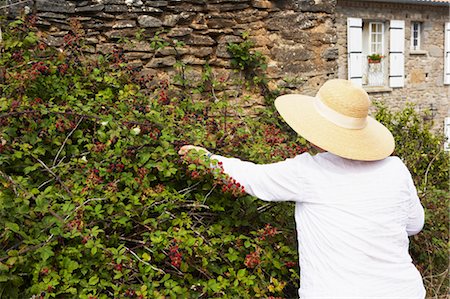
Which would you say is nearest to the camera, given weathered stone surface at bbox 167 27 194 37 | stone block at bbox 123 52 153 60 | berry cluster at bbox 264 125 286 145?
berry cluster at bbox 264 125 286 145

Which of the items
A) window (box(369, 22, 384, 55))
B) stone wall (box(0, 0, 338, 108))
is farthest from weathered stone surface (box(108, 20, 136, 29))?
window (box(369, 22, 384, 55))

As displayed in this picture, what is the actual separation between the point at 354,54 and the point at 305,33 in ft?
25.4

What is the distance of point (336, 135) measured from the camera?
222 cm

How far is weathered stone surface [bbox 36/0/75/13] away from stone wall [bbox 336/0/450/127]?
9.59 meters

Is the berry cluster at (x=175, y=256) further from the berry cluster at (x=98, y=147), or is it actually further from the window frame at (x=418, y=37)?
the window frame at (x=418, y=37)

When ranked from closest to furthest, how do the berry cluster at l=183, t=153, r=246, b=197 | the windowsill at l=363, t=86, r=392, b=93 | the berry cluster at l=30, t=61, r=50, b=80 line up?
the berry cluster at l=183, t=153, r=246, b=197
the berry cluster at l=30, t=61, r=50, b=80
the windowsill at l=363, t=86, r=392, b=93

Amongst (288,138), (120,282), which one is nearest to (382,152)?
(120,282)

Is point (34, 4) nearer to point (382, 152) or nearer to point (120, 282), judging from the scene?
point (120, 282)

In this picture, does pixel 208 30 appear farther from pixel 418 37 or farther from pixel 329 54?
pixel 418 37

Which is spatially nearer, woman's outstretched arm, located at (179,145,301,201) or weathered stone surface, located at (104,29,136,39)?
woman's outstretched arm, located at (179,145,301,201)

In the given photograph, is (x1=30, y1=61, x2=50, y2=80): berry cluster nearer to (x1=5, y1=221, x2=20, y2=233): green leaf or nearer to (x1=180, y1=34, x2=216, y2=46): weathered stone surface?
(x1=5, y1=221, x2=20, y2=233): green leaf

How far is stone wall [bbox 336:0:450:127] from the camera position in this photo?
12.3 m

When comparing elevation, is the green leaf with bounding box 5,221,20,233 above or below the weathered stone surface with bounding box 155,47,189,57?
below

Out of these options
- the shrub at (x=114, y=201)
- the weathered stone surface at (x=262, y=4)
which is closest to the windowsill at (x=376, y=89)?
the weathered stone surface at (x=262, y=4)
